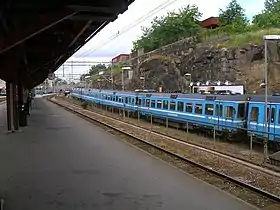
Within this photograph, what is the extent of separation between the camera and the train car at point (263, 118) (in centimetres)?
1873

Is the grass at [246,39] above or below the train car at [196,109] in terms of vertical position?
above

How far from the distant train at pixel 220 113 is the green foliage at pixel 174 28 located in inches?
2096

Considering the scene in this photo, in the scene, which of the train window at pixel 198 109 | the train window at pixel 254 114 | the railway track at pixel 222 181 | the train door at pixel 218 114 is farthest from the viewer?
the train window at pixel 198 109

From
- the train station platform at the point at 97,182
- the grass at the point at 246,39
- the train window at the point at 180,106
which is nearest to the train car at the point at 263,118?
the train station platform at the point at 97,182

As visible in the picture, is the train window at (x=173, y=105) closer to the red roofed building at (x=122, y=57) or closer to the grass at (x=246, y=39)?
the grass at (x=246, y=39)

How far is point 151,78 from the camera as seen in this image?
67.8m

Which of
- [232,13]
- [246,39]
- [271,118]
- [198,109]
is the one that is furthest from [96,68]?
[271,118]

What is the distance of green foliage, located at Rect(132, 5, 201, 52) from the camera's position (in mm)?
Result: 92438

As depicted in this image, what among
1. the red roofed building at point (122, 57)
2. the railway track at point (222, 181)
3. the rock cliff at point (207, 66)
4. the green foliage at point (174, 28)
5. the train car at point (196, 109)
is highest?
the green foliage at point (174, 28)

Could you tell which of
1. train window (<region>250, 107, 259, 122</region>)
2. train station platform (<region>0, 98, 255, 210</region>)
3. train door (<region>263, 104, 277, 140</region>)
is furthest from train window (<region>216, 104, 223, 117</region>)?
train station platform (<region>0, 98, 255, 210</region>)

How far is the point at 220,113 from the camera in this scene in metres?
24.6

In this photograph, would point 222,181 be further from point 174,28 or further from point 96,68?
point 96,68

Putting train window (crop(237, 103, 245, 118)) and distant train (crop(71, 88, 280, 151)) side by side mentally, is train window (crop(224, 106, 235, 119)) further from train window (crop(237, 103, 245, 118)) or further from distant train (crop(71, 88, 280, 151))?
train window (crop(237, 103, 245, 118))

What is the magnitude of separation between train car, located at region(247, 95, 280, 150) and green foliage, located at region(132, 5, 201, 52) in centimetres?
6981
